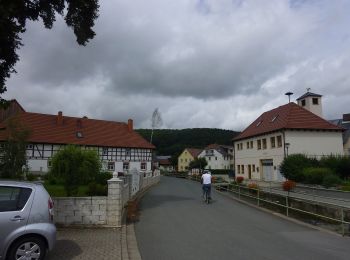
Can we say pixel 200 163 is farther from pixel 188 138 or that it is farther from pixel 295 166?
pixel 295 166

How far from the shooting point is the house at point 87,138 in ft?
184

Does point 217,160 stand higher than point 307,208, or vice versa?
point 217,160

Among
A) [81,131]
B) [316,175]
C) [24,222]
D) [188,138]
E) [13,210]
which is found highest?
[188,138]

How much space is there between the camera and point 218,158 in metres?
104

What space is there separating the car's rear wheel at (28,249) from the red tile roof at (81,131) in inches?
1976

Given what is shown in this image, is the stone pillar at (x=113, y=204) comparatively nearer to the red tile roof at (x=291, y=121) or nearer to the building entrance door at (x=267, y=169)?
the red tile roof at (x=291, y=121)

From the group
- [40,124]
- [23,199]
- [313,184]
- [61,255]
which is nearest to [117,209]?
[61,255]

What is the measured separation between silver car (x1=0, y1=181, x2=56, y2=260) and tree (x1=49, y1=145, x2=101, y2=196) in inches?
A: 328

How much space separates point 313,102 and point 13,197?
4819 centimetres

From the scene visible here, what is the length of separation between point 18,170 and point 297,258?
88.5 ft

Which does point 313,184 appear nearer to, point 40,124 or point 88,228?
point 88,228

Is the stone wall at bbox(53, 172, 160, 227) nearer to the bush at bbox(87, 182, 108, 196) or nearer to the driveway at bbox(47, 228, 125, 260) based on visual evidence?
the driveway at bbox(47, 228, 125, 260)

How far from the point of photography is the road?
8695 millimetres

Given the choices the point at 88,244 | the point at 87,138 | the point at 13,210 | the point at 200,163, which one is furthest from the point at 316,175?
the point at 200,163
